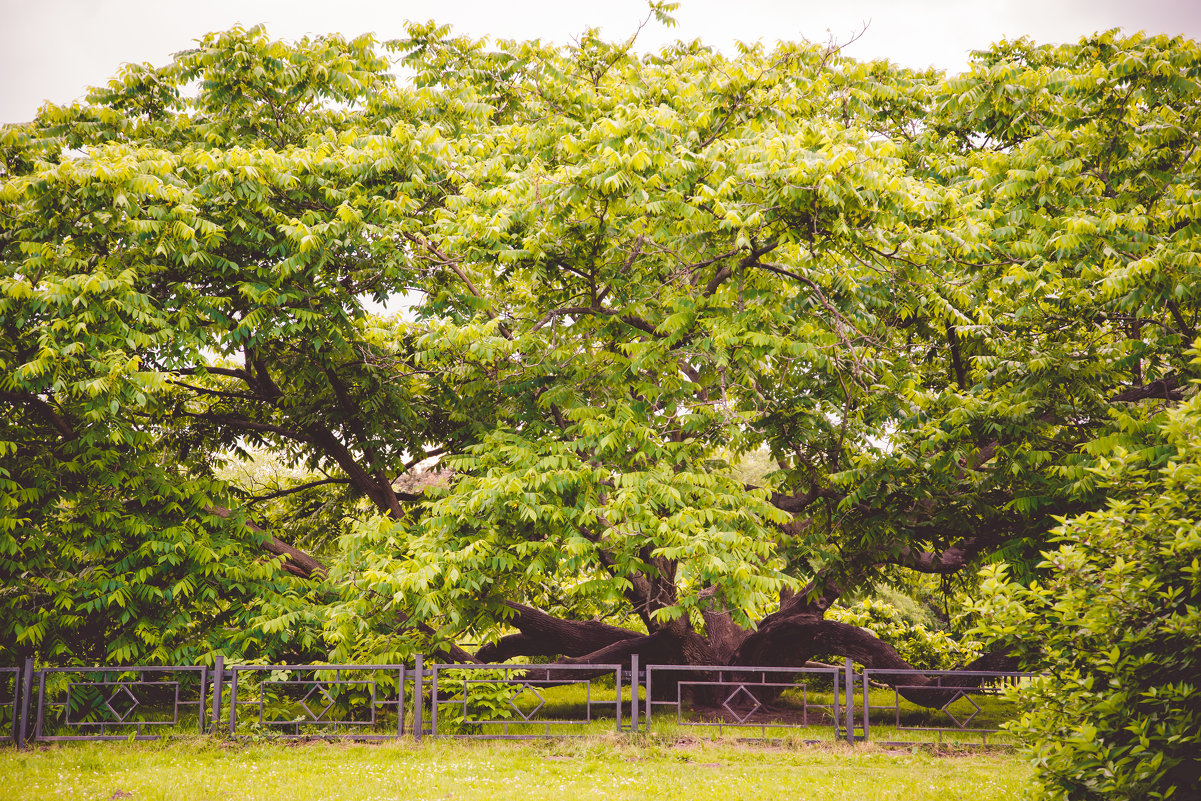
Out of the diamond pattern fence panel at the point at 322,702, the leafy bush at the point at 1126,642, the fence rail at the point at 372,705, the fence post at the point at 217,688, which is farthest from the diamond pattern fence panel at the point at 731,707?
the leafy bush at the point at 1126,642

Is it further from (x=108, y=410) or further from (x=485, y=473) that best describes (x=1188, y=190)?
(x=108, y=410)

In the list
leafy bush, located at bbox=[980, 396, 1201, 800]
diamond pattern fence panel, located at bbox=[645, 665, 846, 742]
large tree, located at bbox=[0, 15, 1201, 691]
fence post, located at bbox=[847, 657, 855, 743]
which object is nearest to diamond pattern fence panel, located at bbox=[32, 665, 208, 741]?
large tree, located at bbox=[0, 15, 1201, 691]

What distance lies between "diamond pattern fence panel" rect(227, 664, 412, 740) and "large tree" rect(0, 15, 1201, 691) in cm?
66

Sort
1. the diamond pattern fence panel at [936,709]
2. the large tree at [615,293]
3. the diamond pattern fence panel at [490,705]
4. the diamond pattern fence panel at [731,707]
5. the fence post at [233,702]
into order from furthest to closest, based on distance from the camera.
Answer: the diamond pattern fence panel at [731,707] < the diamond pattern fence panel at [490,705] < the fence post at [233,702] < the diamond pattern fence panel at [936,709] < the large tree at [615,293]

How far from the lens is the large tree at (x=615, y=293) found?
1048 centimetres

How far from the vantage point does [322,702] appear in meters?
14.2

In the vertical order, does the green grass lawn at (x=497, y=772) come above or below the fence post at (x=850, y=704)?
below

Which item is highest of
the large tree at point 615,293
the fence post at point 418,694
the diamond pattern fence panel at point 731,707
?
the large tree at point 615,293

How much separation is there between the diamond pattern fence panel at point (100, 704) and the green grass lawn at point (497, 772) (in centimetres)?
45

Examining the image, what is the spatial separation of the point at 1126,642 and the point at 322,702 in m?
12.2

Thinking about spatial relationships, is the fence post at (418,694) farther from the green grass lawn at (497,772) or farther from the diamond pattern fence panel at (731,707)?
the diamond pattern fence panel at (731,707)

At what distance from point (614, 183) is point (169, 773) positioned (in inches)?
345

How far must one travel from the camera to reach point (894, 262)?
37.0 feet

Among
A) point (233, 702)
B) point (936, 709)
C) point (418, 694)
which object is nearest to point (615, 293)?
Result: point (418, 694)
